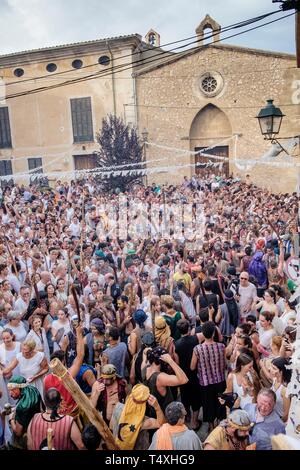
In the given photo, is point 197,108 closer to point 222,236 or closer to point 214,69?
point 214,69

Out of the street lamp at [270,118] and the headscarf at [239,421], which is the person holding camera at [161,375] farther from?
the street lamp at [270,118]

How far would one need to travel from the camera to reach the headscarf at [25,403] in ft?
11.7

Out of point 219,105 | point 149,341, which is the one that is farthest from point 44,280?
point 219,105

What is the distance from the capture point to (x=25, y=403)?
11.9ft

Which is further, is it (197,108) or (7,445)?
(197,108)

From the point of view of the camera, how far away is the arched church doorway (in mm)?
21984

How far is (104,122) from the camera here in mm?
20984

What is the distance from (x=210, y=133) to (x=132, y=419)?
67.1ft

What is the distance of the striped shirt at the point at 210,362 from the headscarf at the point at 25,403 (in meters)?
1.63

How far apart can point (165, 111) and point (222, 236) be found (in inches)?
530

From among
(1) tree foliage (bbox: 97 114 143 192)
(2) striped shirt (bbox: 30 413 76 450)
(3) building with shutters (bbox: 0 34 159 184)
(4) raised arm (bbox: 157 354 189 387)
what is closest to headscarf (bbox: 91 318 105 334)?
(4) raised arm (bbox: 157 354 189 387)

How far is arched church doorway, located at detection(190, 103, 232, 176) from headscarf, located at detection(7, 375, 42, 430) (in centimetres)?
1899
